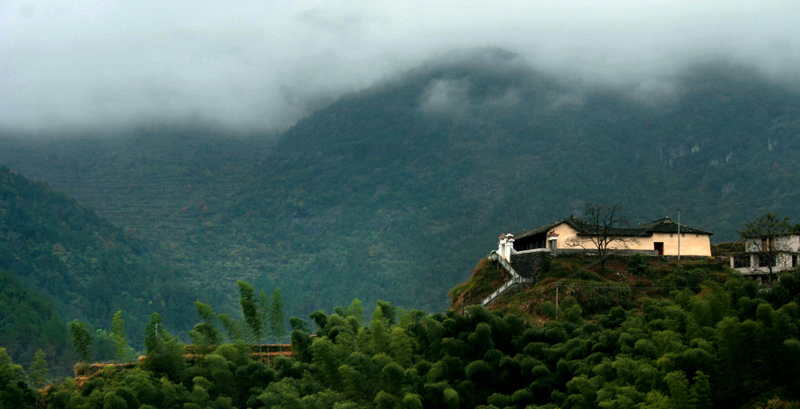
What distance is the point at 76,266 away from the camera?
491 feet

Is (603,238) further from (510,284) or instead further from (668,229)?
(510,284)

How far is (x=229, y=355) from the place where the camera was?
53094 millimetres

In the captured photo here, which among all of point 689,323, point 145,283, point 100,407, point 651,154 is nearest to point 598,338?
point 689,323

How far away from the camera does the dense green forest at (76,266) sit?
458ft

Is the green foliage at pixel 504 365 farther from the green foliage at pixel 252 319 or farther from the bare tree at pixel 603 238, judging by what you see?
the bare tree at pixel 603 238

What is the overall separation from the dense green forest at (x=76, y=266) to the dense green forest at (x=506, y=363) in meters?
79.8

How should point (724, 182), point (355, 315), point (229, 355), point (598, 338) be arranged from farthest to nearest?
1. point (724, 182)
2. point (355, 315)
3. point (229, 355)
4. point (598, 338)

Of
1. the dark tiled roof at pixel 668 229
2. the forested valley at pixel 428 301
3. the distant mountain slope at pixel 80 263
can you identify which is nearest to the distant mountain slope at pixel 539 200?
the forested valley at pixel 428 301

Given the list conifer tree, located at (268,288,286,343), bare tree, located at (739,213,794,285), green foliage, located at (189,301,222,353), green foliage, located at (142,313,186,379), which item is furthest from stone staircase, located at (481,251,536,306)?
green foliage, located at (142,313,186,379)

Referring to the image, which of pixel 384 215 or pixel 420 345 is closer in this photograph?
pixel 420 345

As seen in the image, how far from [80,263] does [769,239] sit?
420 ft

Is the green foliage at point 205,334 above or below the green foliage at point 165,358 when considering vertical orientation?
above

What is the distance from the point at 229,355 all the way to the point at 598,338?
74.8 feet

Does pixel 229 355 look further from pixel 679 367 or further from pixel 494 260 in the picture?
pixel 679 367
